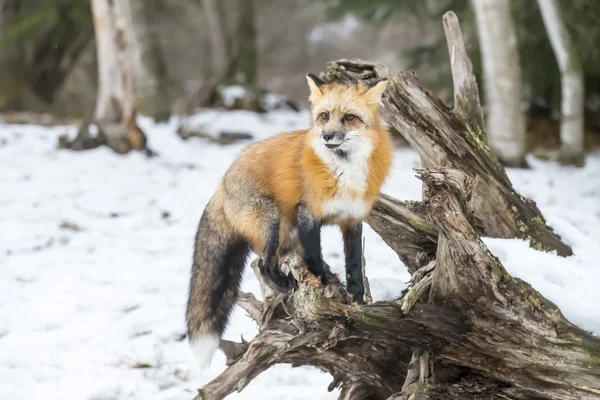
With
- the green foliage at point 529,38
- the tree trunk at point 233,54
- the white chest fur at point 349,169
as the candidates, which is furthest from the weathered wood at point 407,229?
the tree trunk at point 233,54

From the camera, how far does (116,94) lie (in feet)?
32.7

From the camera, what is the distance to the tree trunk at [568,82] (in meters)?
9.34

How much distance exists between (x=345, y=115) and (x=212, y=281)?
4.43 ft

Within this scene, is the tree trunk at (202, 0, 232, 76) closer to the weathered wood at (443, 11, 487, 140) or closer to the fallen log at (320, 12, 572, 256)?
the weathered wood at (443, 11, 487, 140)

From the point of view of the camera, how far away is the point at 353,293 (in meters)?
3.70

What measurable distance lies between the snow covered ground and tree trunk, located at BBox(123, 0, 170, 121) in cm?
263

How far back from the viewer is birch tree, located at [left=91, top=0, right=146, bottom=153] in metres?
9.84

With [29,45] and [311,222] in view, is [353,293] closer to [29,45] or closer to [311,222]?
[311,222]

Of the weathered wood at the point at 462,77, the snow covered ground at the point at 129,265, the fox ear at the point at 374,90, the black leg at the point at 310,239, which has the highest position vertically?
the weathered wood at the point at 462,77

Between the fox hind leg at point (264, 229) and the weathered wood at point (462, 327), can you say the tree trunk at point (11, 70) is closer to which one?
the fox hind leg at point (264, 229)

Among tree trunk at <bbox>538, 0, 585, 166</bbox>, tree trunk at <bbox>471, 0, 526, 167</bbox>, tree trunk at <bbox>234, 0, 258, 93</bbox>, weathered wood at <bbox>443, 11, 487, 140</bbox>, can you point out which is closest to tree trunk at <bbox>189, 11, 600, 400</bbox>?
weathered wood at <bbox>443, 11, 487, 140</bbox>

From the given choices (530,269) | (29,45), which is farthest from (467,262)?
(29,45)

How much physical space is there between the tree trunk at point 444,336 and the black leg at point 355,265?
224 millimetres

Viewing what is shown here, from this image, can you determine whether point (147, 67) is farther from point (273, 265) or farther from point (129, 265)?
point (273, 265)
